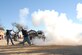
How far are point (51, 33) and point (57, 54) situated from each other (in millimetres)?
25426

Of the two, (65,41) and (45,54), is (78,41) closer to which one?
(65,41)

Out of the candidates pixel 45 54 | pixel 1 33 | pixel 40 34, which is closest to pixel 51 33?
pixel 40 34

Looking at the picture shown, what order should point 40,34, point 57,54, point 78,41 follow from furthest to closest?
point 40,34
point 78,41
point 57,54

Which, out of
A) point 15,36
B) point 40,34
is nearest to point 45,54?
point 40,34

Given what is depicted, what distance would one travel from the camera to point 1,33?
4104 inches

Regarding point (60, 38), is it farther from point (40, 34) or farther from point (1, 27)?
point (1, 27)

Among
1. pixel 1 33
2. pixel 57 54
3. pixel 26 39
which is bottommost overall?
pixel 57 54

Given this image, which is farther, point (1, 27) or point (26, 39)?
point (1, 27)

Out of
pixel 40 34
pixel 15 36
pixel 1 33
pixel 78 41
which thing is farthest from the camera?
pixel 1 33

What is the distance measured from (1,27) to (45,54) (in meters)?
87.9

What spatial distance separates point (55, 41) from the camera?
42156mm

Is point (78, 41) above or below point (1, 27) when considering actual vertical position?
below

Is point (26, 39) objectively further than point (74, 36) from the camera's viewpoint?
No

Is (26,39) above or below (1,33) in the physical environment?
below
